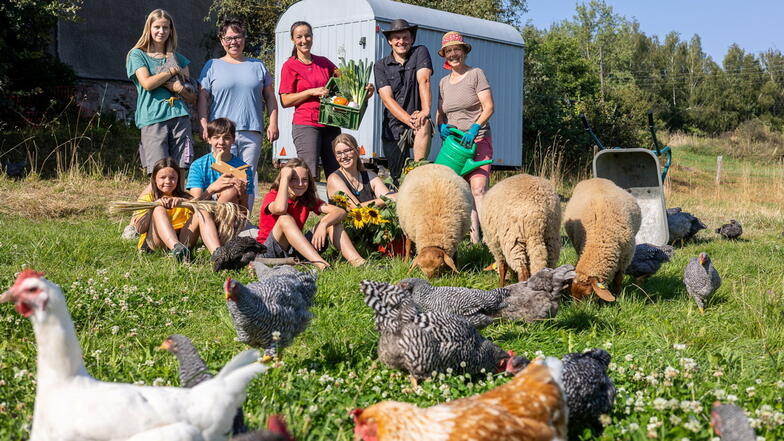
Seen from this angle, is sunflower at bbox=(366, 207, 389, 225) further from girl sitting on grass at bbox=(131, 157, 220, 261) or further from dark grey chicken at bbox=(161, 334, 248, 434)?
dark grey chicken at bbox=(161, 334, 248, 434)

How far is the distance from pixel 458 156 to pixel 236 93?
266cm

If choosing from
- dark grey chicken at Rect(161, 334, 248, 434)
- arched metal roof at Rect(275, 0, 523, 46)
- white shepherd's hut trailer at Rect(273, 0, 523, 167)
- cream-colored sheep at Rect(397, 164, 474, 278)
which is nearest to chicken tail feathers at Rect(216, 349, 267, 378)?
dark grey chicken at Rect(161, 334, 248, 434)

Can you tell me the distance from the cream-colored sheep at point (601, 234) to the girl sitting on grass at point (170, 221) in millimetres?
3596

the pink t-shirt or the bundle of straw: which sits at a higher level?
the pink t-shirt

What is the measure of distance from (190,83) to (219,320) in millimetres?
3881

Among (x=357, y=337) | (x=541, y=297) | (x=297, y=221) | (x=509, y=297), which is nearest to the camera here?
(x=357, y=337)

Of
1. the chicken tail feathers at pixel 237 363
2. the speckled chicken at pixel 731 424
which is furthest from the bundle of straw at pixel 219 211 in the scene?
the speckled chicken at pixel 731 424

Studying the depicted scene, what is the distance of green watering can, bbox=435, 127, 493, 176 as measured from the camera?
8508 mm

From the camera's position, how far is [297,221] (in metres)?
7.96

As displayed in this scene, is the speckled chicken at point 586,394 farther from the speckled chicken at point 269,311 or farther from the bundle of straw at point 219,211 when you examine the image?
the bundle of straw at point 219,211

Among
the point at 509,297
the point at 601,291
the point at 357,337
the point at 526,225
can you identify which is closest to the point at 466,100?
the point at 526,225

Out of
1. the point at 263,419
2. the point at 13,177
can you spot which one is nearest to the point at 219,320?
the point at 263,419

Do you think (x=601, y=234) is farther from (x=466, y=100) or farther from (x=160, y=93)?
(x=160, y=93)

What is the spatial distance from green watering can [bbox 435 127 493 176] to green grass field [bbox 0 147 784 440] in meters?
0.98
